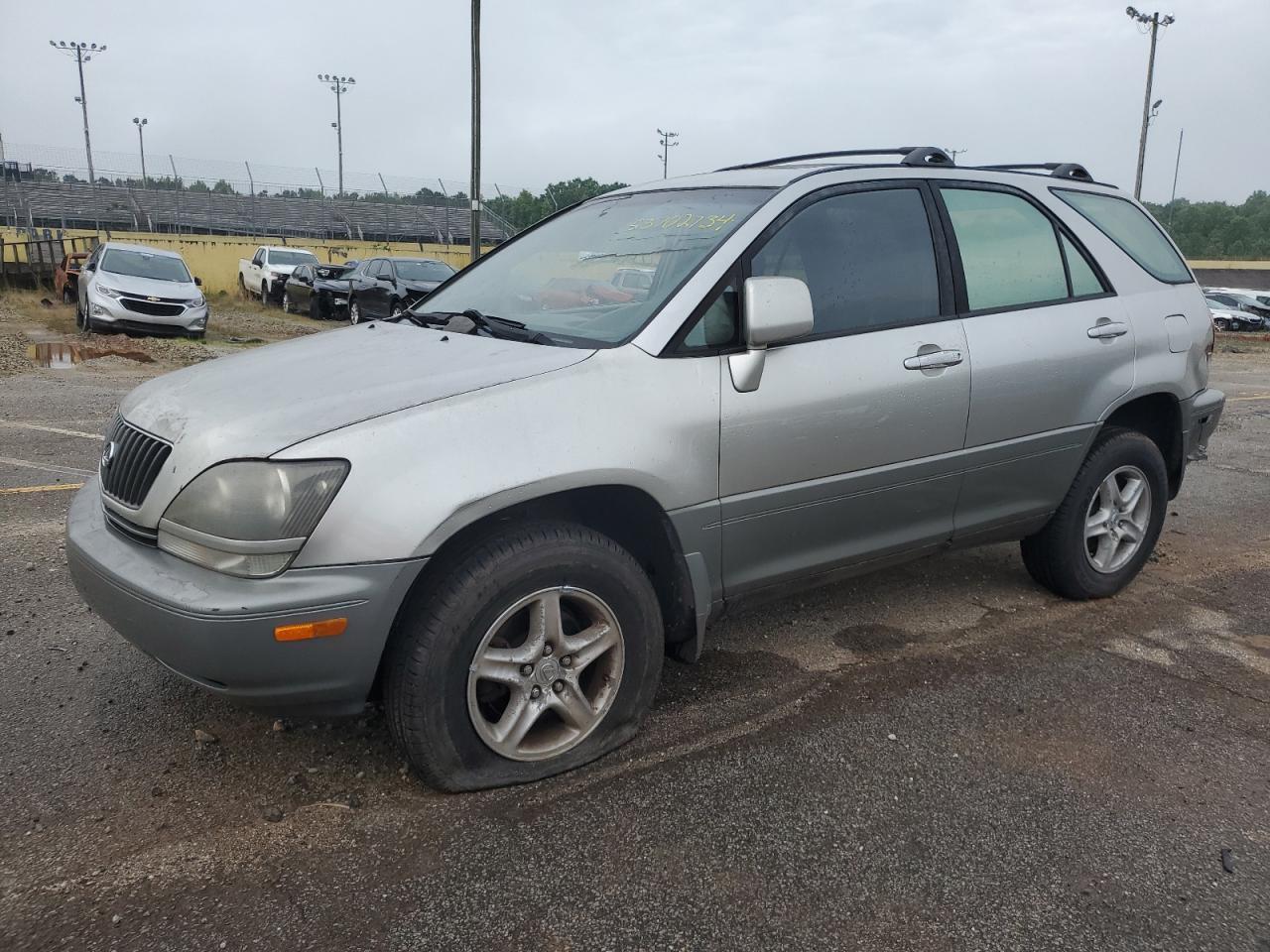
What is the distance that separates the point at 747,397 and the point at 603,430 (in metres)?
0.53

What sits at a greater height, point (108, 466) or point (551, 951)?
point (108, 466)

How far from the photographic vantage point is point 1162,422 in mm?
4594

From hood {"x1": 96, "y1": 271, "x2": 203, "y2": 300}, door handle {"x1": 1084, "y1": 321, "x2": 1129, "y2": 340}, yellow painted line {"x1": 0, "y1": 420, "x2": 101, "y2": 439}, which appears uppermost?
door handle {"x1": 1084, "y1": 321, "x2": 1129, "y2": 340}

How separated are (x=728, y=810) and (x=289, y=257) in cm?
2635

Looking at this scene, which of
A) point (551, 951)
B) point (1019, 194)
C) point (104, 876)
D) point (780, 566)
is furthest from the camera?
point (1019, 194)

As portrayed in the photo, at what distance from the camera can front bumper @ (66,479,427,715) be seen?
2391 millimetres

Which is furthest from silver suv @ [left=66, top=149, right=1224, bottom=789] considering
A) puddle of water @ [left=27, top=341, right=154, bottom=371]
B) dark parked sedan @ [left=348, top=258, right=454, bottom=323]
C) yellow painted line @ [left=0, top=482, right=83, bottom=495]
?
dark parked sedan @ [left=348, top=258, right=454, bottom=323]

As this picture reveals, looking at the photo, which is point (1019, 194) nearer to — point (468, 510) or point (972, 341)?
point (972, 341)

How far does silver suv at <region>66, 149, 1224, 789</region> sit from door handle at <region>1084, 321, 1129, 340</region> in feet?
0.06

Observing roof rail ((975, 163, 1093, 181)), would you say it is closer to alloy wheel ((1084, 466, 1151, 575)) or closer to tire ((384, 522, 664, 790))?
alloy wheel ((1084, 466, 1151, 575))

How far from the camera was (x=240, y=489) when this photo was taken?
2455 mm

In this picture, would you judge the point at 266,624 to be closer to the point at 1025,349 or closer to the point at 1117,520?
the point at 1025,349

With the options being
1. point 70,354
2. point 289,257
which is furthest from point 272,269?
point 70,354

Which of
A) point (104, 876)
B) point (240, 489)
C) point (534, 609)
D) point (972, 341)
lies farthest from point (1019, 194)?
point (104, 876)
